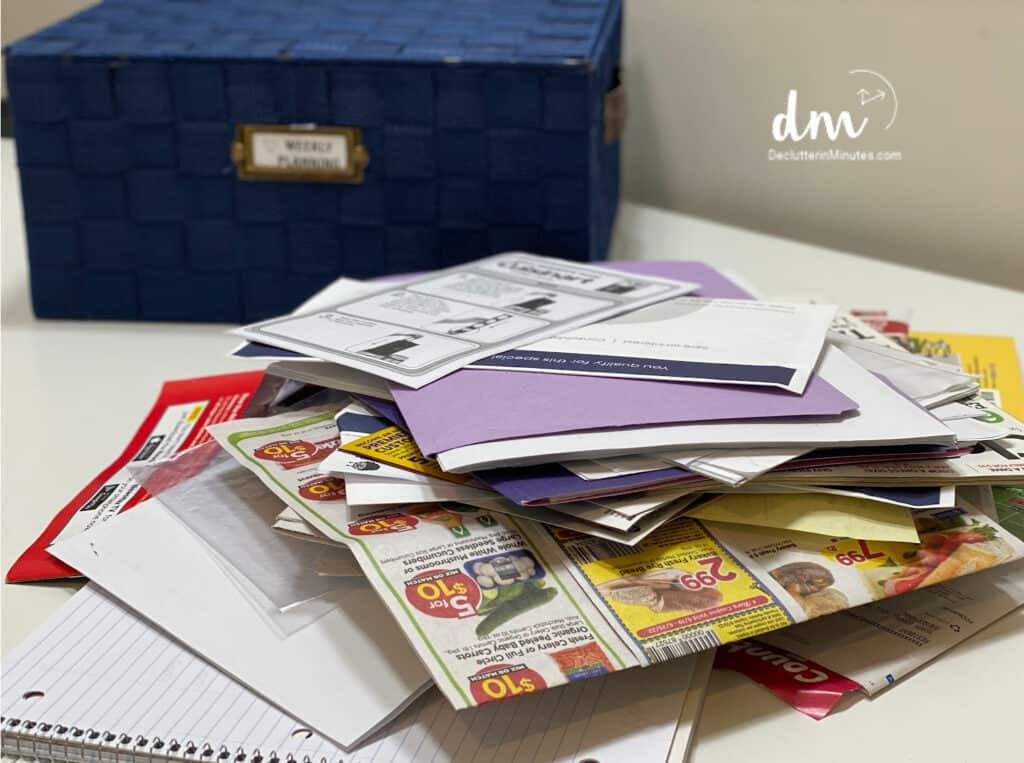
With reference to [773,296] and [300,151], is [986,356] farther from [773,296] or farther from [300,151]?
[300,151]

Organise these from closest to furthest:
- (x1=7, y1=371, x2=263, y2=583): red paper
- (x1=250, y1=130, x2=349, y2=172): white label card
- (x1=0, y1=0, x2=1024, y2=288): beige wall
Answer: (x1=7, y1=371, x2=263, y2=583): red paper, (x1=250, y1=130, x2=349, y2=172): white label card, (x1=0, y1=0, x2=1024, y2=288): beige wall

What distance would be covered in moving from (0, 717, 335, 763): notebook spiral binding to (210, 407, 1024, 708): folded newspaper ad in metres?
0.07

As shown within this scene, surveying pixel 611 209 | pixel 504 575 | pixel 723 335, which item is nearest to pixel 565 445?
pixel 504 575

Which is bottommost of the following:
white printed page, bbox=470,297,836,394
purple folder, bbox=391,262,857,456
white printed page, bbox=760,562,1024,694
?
white printed page, bbox=760,562,1024,694

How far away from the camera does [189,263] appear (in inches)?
34.2

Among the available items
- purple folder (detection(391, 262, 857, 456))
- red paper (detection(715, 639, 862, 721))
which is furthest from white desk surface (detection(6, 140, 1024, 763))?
purple folder (detection(391, 262, 857, 456))

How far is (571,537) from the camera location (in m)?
0.49

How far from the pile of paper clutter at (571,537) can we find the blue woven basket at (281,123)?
0.90 feet

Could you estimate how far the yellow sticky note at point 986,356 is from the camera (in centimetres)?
71

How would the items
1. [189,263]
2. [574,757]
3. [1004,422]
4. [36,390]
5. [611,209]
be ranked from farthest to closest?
[611,209] < [189,263] < [36,390] < [1004,422] < [574,757]

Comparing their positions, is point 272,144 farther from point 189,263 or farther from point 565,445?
point 565,445

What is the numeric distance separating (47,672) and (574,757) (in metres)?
0.23

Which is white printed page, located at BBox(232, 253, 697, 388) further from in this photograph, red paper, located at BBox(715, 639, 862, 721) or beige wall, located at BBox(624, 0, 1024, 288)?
beige wall, located at BBox(624, 0, 1024, 288)

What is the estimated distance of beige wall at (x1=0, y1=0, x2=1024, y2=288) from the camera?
96cm
